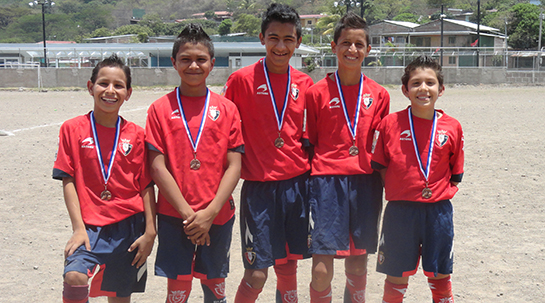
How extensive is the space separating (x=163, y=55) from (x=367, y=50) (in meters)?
47.6

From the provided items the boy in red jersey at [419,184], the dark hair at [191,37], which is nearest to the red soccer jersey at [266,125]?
the dark hair at [191,37]

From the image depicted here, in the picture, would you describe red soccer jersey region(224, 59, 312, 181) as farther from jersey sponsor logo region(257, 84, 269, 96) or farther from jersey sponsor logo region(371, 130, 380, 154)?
jersey sponsor logo region(371, 130, 380, 154)

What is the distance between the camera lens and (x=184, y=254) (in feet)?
10.7

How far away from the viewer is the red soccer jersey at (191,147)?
→ 321 centimetres

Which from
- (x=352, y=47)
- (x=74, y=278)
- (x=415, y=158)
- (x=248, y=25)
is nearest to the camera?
(x=74, y=278)

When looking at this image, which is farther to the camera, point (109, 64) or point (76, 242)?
point (109, 64)

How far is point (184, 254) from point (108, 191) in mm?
626

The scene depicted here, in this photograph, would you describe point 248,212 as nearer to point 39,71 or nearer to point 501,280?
point 501,280

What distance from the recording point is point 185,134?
323 centimetres

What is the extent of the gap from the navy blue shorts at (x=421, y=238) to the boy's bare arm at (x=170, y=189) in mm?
1379

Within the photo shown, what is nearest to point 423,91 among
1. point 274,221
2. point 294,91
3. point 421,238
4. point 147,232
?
point 294,91

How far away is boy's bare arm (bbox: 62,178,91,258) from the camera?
301cm

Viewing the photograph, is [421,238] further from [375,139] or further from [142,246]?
[142,246]

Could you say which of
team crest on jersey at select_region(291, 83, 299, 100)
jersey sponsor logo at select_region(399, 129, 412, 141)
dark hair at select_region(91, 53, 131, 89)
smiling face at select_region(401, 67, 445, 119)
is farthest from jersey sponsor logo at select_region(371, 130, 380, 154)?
dark hair at select_region(91, 53, 131, 89)
